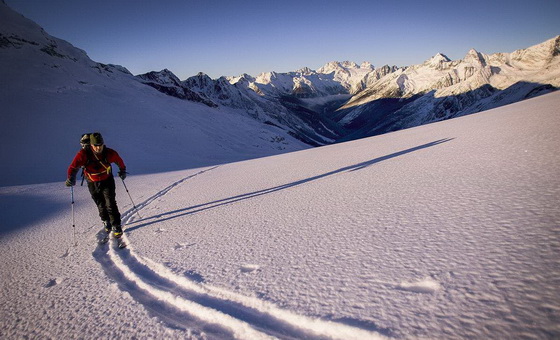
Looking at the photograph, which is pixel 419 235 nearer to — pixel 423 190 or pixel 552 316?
pixel 552 316

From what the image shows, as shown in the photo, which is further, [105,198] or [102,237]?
[105,198]

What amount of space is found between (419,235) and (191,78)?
515 ft

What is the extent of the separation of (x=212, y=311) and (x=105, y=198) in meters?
4.08

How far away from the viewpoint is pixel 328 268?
2.54 m

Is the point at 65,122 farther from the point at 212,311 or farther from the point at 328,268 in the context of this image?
the point at 328,268

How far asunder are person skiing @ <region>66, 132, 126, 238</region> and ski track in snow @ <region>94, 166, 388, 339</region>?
70.3 inches

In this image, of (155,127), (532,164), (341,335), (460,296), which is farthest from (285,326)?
(155,127)

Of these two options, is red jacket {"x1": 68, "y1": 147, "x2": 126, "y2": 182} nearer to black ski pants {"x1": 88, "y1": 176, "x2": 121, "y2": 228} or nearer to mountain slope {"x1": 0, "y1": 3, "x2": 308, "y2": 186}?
black ski pants {"x1": 88, "y1": 176, "x2": 121, "y2": 228}

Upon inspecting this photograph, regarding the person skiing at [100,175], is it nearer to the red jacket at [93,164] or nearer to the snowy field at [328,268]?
the red jacket at [93,164]

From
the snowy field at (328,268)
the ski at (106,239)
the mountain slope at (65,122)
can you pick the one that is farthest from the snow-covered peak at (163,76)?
the snowy field at (328,268)

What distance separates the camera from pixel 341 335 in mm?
1761

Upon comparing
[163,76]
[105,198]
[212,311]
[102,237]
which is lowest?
[102,237]

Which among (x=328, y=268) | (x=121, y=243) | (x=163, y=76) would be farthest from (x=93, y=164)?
(x=163, y=76)

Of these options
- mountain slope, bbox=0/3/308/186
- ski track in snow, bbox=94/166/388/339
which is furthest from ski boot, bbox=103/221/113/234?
mountain slope, bbox=0/3/308/186
